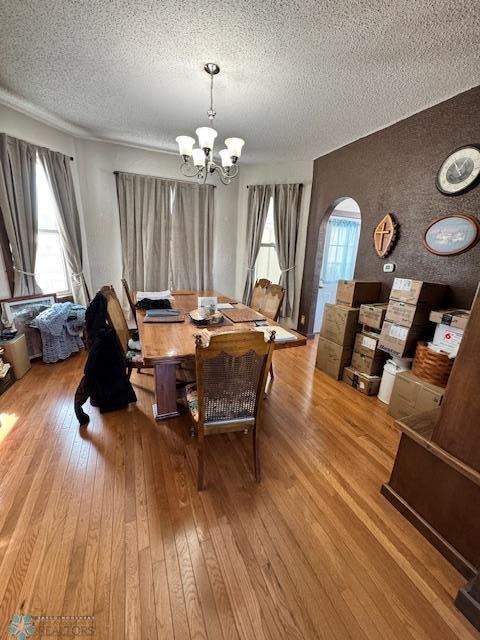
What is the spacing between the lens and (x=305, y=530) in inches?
52.9

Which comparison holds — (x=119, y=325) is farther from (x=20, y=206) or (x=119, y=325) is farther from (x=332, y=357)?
(x=332, y=357)

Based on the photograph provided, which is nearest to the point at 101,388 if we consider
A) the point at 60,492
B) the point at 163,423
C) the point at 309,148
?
the point at 163,423

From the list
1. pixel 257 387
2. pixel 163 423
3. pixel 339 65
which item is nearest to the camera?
pixel 257 387

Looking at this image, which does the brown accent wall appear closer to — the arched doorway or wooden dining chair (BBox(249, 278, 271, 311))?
the arched doorway

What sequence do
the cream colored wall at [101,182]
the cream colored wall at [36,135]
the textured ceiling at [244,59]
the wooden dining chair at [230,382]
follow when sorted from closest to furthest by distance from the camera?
1. the wooden dining chair at [230,382]
2. the textured ceiling at [244,59]
3. the cream colored wall at [36,135]
4. the cream colored wall at [101,182]

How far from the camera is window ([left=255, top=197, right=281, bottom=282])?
14.4ft

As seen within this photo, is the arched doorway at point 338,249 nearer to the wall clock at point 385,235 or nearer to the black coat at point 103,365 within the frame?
the wall clock at point 385,235

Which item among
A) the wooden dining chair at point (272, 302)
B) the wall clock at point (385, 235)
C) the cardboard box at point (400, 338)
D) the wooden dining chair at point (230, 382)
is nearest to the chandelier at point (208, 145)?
the wooden dining chair at point (272, 302)

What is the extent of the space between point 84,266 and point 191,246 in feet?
5.18

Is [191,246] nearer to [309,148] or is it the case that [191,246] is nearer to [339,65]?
[309,148]

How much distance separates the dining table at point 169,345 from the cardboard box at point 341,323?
0.99 meters

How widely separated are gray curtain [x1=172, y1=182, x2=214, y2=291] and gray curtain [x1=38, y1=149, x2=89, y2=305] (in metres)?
1.30

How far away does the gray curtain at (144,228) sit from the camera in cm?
369

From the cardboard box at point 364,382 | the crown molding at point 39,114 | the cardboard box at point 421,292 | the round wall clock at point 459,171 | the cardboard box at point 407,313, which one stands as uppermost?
the crown molding at point 39,114
